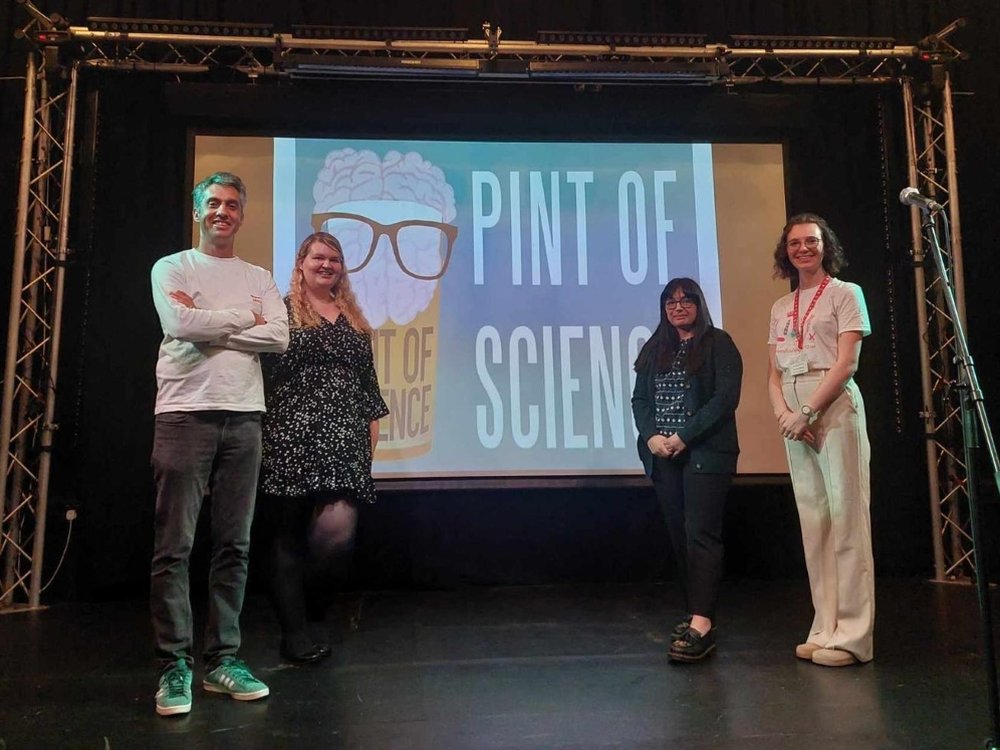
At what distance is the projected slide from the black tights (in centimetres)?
117

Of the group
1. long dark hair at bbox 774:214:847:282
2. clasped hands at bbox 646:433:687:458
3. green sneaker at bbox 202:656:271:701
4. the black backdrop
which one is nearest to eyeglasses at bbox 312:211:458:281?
the black backdrop

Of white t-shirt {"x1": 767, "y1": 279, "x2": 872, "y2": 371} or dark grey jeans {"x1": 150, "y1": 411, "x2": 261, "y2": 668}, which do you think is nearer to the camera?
dark grey jeans {"x1": 150, "y1": 411, "x2": 261, "y2": 668}

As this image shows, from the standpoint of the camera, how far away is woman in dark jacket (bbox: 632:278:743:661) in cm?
235

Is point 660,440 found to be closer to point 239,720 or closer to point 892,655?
point 892,655

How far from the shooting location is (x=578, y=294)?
141 inches

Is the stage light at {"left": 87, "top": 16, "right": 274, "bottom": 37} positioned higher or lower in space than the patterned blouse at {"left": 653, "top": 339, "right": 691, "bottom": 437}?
higher

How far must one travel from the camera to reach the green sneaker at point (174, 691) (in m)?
1.84

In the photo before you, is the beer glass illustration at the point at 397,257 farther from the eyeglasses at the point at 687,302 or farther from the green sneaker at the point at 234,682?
the green sneaker at the point at 234,682

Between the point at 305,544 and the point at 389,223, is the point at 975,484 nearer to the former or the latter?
the point at 305,544

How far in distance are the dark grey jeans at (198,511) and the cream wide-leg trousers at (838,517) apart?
1753mm

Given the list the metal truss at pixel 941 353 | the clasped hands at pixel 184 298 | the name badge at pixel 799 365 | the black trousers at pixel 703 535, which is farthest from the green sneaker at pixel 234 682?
the metal truss at pixel 941 353

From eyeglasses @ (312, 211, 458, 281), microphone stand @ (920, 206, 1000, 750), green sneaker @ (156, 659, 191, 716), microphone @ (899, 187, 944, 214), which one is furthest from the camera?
eyeglasses @ (312, 211, 458, 281)

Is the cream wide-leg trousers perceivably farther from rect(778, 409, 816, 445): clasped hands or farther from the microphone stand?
the microphone stand

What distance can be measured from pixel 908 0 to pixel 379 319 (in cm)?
349
